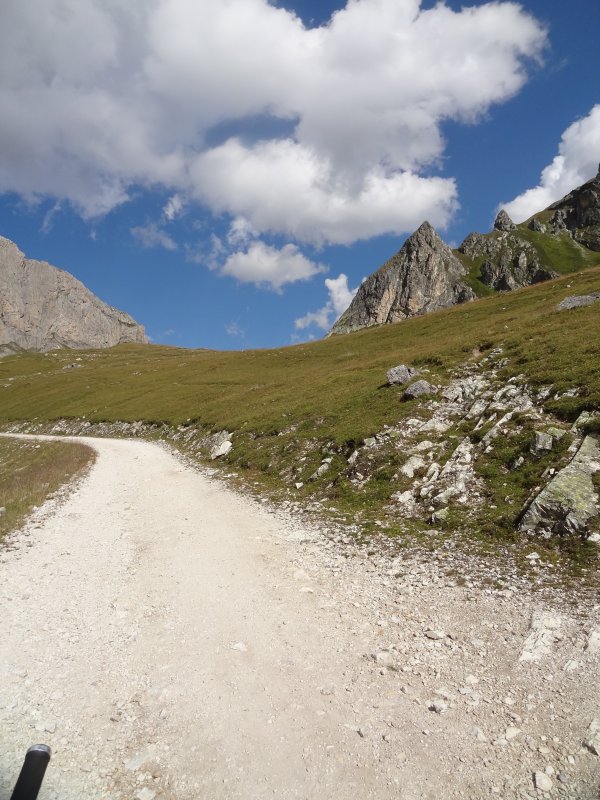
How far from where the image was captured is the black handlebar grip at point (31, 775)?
168 inches

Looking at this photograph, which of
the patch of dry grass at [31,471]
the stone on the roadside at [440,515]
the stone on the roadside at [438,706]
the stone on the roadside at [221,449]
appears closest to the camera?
the stone on the roadside at [438,706]

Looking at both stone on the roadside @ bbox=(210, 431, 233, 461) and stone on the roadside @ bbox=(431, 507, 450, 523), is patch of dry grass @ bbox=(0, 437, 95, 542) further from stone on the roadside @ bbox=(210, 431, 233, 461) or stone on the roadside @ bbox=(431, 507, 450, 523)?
stone on the roadside @ bbox=(431, 507, 450, 523)

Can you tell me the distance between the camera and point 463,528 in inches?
592

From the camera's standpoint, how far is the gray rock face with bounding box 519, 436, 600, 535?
1304 centimetres

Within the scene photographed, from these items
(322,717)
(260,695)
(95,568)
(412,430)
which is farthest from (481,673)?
(412,430)

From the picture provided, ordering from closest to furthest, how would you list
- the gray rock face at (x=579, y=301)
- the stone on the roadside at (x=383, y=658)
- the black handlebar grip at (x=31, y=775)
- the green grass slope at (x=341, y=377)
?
the black handlebar grip at (x=31, y=775)
the stone on the roadside at (x=383, y=658)
the green grass slope at (x=341, y=377)
the gray rock face at (x=579, y=301)

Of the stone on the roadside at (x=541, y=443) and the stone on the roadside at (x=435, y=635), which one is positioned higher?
the stone on the roadside at (x=541, y=443)

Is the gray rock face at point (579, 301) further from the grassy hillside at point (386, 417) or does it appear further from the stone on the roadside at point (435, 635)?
the stone on the roadside at point (435, 635)

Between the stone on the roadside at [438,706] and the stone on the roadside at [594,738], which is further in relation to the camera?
the stone on the roadside at [438,706]

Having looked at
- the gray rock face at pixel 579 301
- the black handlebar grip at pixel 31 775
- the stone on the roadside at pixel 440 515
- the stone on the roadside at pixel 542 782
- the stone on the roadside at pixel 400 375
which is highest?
the gray rock face at pixel 579 301

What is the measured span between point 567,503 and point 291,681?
34.2 ft

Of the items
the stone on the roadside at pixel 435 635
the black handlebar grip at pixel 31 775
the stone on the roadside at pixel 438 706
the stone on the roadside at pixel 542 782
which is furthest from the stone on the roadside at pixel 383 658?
the black handlebar grip at pixel 31 775

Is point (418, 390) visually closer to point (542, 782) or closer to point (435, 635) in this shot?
point (435, 635)

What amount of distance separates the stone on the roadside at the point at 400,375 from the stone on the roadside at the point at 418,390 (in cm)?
367
